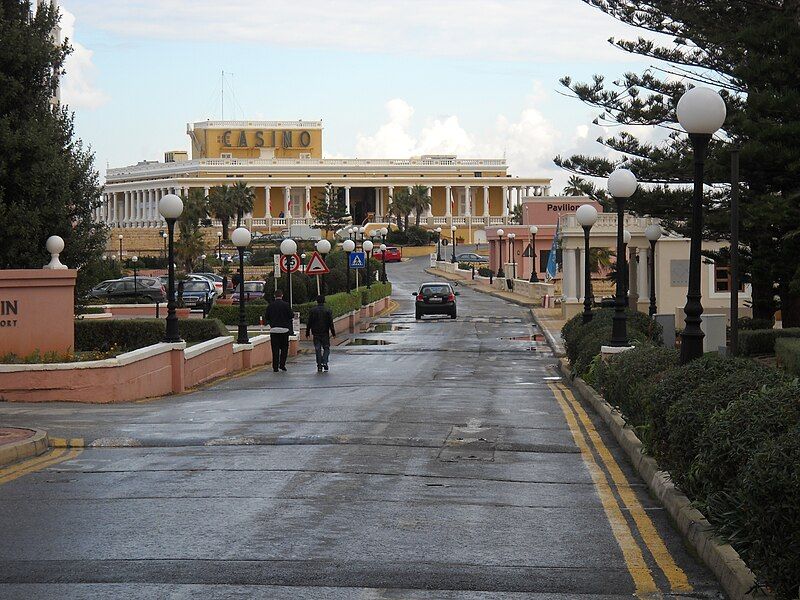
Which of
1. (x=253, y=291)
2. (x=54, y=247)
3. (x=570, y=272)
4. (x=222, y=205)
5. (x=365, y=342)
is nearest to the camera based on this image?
(x=54, y=247)

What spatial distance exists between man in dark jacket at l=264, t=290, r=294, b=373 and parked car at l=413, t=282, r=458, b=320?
2464 centimetres

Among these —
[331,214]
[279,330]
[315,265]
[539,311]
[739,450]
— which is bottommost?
[539,311]

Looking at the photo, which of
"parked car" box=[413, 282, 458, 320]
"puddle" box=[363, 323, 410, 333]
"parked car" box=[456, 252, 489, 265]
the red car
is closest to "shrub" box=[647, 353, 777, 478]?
"puddle" box=[363, 323, 410, 333]

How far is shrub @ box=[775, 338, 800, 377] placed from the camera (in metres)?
18.7

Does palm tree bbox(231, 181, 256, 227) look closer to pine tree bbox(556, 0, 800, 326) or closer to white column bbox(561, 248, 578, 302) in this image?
white column bbox(561, 248, 578, 302)

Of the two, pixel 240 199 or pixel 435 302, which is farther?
pixel 240 199

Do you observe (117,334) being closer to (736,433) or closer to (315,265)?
(315,265)

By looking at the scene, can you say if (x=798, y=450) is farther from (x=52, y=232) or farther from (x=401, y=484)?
(x=52, y=232)

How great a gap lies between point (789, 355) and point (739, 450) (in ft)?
42.0

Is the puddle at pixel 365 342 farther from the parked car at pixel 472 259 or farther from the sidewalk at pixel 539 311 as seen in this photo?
the parked car at pixel 472 259

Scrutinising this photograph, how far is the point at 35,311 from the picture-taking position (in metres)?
19.7

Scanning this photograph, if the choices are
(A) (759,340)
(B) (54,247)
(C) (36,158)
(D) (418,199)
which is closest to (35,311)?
(B) (54,247)

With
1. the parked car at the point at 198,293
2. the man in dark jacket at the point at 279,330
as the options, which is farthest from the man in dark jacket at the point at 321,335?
the parked car at the point at 198,293

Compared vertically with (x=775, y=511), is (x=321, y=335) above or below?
below
